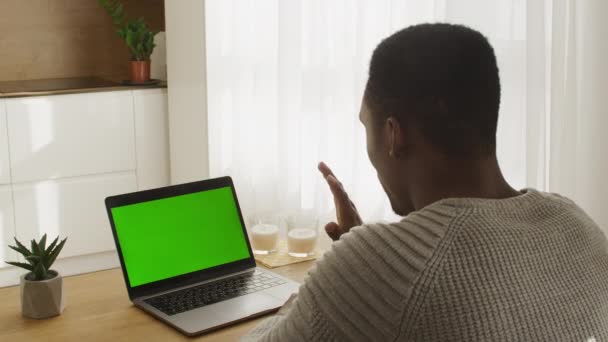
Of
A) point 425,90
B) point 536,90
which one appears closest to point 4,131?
point 536,90

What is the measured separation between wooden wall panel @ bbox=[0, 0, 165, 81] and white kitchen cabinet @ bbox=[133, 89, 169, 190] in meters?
0.51

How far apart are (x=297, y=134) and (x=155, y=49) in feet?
3.82

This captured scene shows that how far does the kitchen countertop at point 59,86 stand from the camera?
407 centimetres

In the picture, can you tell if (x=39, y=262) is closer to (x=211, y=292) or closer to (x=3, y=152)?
(x=211, y=292)

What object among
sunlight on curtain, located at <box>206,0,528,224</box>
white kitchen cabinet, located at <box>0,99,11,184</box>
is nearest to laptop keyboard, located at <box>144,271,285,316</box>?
sunlight on curtain, located at <box>206,0,528,224</box>

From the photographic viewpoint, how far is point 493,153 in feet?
4.50

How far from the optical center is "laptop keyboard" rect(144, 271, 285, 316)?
1.97 metres

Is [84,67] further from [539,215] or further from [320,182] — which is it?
[539,215]

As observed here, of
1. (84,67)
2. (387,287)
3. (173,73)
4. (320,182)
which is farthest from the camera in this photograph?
(84,67)

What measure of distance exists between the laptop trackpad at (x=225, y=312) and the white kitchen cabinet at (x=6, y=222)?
2344 millimetres

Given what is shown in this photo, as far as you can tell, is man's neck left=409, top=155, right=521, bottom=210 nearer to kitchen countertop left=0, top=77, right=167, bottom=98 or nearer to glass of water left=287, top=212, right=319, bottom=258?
glass of water left=287, top=212, right=319, bottom=258

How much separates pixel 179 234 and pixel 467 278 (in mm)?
1016

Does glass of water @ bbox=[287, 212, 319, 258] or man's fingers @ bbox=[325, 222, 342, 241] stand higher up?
man's fingers @ bbox=[325, 222, 342, 241]

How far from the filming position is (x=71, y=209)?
13.8ft
